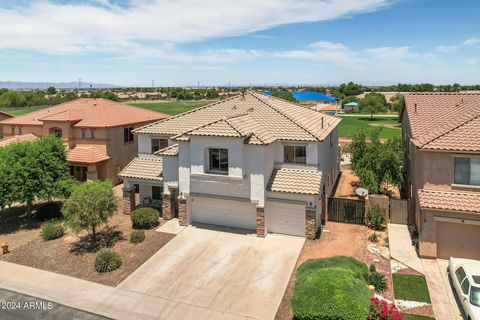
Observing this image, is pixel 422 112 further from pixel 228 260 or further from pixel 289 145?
pixel 228 260

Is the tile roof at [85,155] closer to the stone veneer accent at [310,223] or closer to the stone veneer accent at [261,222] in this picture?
the stone veneer accent at [261,222]

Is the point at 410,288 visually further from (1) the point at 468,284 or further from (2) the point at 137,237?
(2) the point at 137,237

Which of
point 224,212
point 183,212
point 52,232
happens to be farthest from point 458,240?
point 52,232

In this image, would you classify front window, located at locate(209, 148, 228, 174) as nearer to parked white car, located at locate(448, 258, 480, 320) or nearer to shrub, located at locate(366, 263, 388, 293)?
shrub, located at locate(366, 263, 388, 293)

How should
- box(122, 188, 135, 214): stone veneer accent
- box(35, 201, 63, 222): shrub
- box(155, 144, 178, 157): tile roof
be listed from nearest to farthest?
1. box(155, 144, 178, 157): tile roof
2. box(35, 201, 63, 222): shrub
3. box(122, 188, 135, 214): stone veneer accent

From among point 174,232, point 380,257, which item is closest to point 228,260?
point 174,232

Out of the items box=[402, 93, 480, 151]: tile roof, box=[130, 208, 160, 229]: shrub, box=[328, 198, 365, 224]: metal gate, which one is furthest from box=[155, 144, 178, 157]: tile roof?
box=[402, 93, 480, 151]: tile roof
